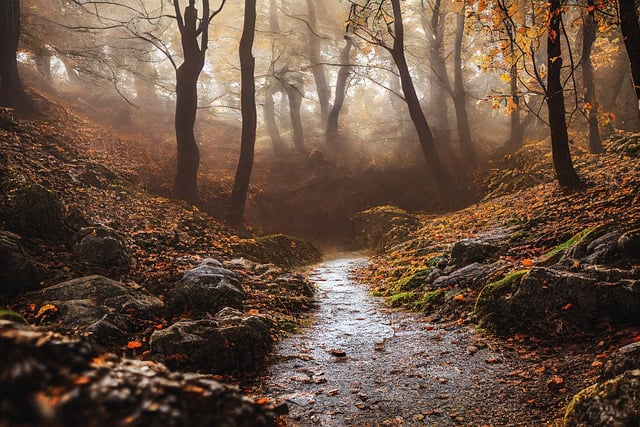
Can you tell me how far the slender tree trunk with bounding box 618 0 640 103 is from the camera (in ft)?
15.2

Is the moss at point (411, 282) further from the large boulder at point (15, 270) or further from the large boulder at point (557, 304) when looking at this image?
the large boulder at point (15, 270)

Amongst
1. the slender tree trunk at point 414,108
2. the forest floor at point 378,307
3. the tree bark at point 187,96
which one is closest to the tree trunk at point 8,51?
the forest floor at point 378,307

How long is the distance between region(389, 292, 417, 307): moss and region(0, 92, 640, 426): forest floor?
14.1 inches

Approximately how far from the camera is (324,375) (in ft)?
13.0

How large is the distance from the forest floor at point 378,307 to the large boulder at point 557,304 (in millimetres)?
183

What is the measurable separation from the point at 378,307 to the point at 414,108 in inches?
397

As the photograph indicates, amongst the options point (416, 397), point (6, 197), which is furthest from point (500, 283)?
point (6, 197)

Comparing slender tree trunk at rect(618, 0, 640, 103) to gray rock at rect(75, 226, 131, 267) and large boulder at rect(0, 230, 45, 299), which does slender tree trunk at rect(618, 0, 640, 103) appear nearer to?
gray rock at rect(75, 226, 131, 267)

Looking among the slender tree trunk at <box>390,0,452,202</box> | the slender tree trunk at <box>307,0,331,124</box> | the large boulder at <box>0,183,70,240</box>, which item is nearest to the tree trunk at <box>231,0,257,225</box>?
the slender tree trunk at <box>390,0,452,202</box>

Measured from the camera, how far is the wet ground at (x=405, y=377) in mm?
3035

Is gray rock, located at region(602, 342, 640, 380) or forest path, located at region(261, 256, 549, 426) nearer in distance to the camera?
gray rock, located at region(602, 342, 640, 380)

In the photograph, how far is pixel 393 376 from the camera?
3832mm

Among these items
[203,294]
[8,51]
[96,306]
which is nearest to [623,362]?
[203,294]

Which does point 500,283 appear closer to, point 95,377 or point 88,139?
point 95,377
